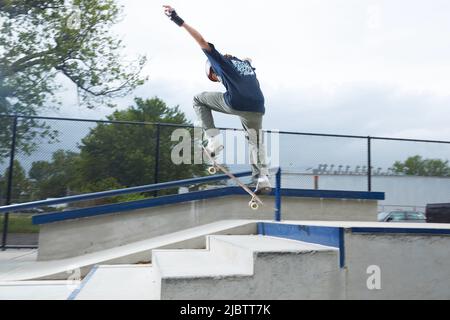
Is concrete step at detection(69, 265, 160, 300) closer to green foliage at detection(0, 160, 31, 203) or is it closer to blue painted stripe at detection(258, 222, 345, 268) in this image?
blue painted stripe at detection(258, 222, 345, 268)

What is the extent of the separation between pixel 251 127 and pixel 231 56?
2.50ft

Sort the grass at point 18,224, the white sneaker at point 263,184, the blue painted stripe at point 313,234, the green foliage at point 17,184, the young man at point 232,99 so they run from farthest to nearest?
the green foliage at point 17,184, the grass at point 18,224, the white sneaker at point 263,184, the young man at point 232,99, the blue painted stripe at point 313,234

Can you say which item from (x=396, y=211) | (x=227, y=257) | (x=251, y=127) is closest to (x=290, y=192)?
(x=251, y=127)

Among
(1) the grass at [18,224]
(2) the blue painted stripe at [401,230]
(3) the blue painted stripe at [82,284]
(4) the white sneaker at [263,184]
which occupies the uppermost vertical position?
(4) the white sneaker at [263,184]

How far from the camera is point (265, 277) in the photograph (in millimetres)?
2719

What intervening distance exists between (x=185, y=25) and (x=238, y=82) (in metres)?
0.74

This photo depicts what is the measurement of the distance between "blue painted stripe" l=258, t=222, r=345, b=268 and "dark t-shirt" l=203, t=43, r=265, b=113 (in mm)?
1249

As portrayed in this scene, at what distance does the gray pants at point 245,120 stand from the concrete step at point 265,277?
1.49 metres

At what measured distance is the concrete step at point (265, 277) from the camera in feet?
8.39

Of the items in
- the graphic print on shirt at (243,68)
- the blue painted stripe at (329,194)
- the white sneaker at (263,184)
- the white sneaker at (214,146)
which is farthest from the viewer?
the blue painted stripe at (329,194)

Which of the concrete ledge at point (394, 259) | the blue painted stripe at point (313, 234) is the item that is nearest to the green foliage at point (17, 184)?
the blue painted stripe at point (313, 234)

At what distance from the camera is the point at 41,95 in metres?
12.8

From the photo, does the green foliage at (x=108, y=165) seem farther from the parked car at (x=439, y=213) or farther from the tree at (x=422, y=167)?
the tree at (x=422, y=167)
